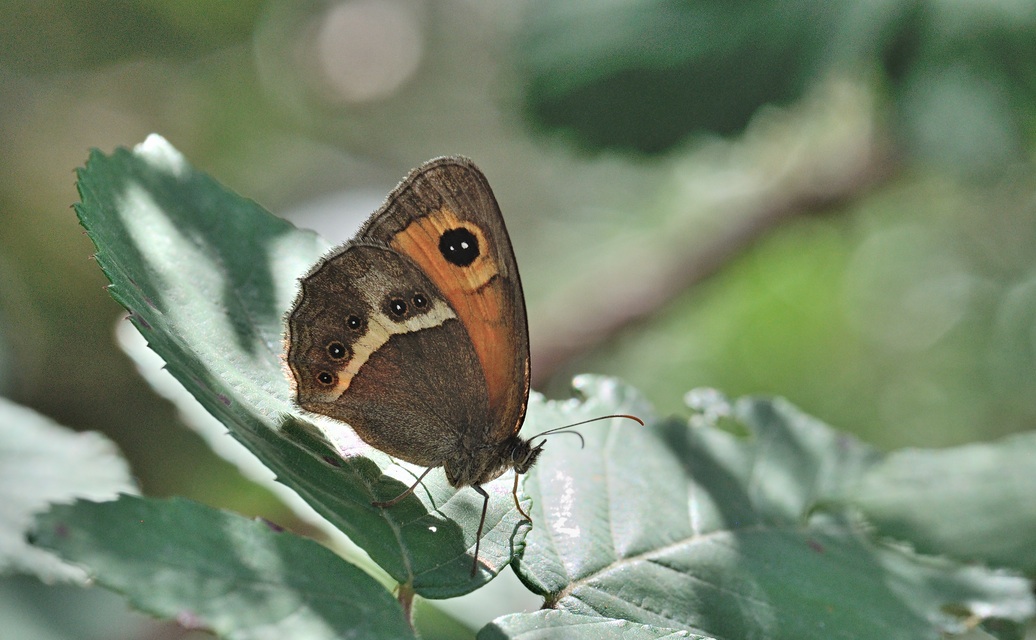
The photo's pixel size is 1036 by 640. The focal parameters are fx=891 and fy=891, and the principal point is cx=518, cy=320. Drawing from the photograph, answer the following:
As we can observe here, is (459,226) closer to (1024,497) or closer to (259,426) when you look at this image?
(259,426)

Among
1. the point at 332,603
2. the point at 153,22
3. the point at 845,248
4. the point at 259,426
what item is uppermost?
the point at 153,22

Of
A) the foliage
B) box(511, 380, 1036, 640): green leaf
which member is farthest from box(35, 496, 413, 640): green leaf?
box(511, 380, 1036, 640): green leaf

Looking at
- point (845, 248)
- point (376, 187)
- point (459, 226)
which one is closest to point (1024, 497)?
point (459, 226)

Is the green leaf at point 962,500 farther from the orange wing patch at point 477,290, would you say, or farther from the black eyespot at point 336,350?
the black eyespot at point 336,350

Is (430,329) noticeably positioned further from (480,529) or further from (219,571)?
(219,571)

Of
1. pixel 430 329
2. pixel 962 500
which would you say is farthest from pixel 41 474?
pixel 962 500

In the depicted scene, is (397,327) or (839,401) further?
(839,401)

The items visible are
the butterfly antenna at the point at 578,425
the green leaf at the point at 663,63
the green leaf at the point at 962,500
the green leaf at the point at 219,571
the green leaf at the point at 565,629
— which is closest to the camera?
the green leaf at the point at 219,571

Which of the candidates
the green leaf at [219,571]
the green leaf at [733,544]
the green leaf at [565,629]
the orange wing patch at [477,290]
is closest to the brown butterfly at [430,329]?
the orange wing patch at [477,290]
